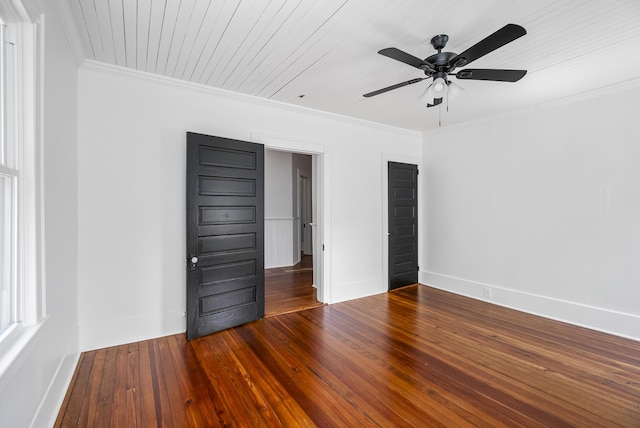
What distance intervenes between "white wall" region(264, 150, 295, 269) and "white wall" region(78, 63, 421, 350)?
2864 mm

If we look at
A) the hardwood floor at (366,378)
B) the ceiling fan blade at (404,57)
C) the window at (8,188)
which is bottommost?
the hardwood floor at (366,378)

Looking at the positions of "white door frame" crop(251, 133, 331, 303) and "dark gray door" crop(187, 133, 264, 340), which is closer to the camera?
"dark gray door" crop(187, 133, 264, 340)

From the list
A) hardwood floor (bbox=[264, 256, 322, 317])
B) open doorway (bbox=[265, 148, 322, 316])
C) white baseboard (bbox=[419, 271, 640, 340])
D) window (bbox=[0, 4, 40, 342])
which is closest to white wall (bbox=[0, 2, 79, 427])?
window (bbox=[0, 4, 40, 342])

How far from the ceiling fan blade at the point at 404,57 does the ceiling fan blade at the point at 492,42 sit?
19 cm

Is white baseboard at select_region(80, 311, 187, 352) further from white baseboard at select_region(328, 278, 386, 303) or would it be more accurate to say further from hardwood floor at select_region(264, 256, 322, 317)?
white baseboard at select_region(328, 278, 386, 303)

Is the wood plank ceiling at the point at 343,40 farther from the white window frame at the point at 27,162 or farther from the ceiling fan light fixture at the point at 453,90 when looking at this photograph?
the white window frame at the point at 27,162

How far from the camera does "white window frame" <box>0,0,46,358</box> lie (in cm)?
152

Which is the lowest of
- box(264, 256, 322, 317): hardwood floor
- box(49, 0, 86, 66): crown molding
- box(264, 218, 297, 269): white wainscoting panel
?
box(264, 256, 322, 317): hardwood floor

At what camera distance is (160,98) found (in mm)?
3102

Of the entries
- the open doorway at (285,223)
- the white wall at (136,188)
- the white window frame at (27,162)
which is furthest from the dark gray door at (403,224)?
the white window frame at (27,162)

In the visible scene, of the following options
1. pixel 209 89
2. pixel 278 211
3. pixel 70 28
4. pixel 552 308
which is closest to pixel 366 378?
pixel 552 308

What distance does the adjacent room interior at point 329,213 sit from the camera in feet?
6.26

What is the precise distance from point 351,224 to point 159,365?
297 centimetres

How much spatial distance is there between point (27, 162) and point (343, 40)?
2.24 metres
